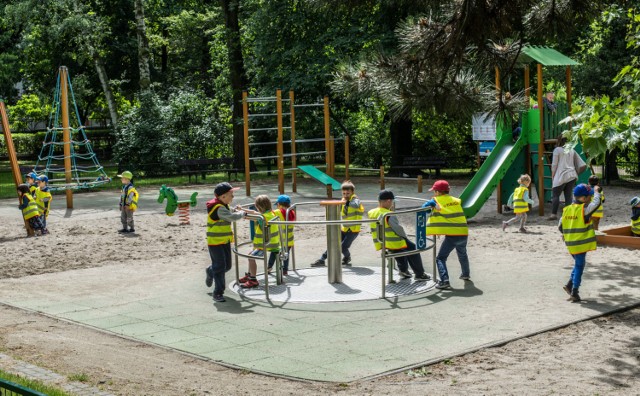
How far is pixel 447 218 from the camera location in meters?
12.1

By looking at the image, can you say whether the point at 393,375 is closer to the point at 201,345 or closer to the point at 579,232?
the point at 201,345

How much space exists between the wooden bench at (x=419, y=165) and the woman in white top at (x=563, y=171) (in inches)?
424

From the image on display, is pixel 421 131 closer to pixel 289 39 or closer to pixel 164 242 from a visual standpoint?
pixel 289 39

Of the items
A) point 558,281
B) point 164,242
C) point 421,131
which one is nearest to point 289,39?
point 421,131

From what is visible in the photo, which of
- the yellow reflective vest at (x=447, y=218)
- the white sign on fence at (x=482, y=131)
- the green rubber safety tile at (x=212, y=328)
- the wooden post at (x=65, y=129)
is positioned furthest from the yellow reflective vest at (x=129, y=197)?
the white sign on fence at (x=482, y=131)

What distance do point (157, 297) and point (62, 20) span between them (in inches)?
895

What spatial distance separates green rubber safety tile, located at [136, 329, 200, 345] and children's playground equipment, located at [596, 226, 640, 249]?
840 centimetres

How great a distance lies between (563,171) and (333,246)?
7920 millimetres

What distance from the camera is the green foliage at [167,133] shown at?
1239 inches

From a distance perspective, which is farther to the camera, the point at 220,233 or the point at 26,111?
the point at 26,111

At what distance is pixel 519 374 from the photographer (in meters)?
8.16

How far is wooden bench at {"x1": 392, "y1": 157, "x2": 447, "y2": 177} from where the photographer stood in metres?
29.6

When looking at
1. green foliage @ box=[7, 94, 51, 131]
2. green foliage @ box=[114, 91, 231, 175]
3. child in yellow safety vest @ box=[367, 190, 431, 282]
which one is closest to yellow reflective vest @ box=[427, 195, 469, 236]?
child in yellow safety vest @ box=[367, 190, 431, 282]

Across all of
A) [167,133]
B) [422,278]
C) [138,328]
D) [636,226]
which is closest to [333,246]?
[422,278]
